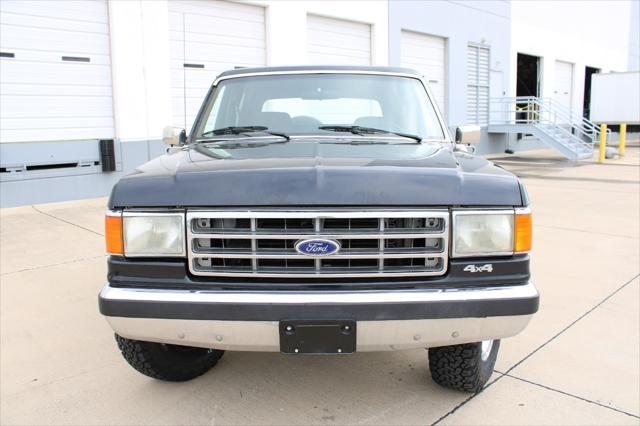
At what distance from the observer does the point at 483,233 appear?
7.55 feet

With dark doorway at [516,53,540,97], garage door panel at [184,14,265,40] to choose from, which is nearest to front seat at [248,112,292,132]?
garage door panel at [184,14,265,40]

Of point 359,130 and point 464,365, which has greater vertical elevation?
point 359,130

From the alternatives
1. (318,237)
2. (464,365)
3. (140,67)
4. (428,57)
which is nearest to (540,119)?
(428,57)

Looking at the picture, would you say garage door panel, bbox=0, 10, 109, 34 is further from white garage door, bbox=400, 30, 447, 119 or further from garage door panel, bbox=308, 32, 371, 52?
white garage door, bbox=400, 30, 447, 119

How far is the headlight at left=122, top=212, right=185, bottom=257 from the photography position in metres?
2.29

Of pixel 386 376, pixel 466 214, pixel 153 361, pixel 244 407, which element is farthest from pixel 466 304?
pixel 153 361

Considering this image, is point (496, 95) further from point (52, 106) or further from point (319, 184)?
point (319, 184)

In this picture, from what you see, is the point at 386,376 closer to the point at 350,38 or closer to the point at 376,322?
Answer: the point at 376,322

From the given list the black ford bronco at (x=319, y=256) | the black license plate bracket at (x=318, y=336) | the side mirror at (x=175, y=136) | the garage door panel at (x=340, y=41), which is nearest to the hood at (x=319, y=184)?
the black ford bronco at (x=319, y=256)

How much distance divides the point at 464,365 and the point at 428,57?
15302 millimetres

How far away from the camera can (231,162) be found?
8.27ft

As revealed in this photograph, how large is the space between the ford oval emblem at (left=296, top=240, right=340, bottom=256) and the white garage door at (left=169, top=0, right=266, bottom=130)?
899 centimetres

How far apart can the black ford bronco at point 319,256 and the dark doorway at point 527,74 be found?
23731mm

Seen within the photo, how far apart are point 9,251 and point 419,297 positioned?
17.6 ft
